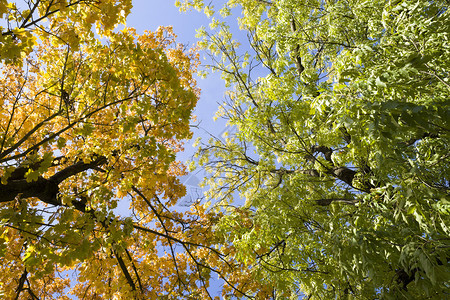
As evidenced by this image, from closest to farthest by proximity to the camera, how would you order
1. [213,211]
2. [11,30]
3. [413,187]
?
[413,187] < [11,30] < [213,211]

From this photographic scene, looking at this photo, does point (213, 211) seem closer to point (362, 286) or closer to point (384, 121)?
point (362, 286)

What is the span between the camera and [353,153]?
329 cm

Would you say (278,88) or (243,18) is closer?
(278,88)

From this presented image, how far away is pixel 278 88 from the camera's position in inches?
203

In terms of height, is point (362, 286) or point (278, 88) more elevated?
point (278, 88)

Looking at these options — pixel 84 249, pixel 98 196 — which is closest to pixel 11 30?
pixel 98 196

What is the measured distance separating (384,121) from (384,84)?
288 millimetres

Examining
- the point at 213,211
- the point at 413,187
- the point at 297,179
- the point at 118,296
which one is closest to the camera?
the point at 413,187

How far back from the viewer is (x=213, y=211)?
20.9 ft

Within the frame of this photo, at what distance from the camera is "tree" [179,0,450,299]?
233 cm

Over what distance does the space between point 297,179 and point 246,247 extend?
5.06 ft

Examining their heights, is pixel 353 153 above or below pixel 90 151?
below

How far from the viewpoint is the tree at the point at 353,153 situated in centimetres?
233

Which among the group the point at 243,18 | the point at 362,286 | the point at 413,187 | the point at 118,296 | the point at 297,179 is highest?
the point at 243,18
